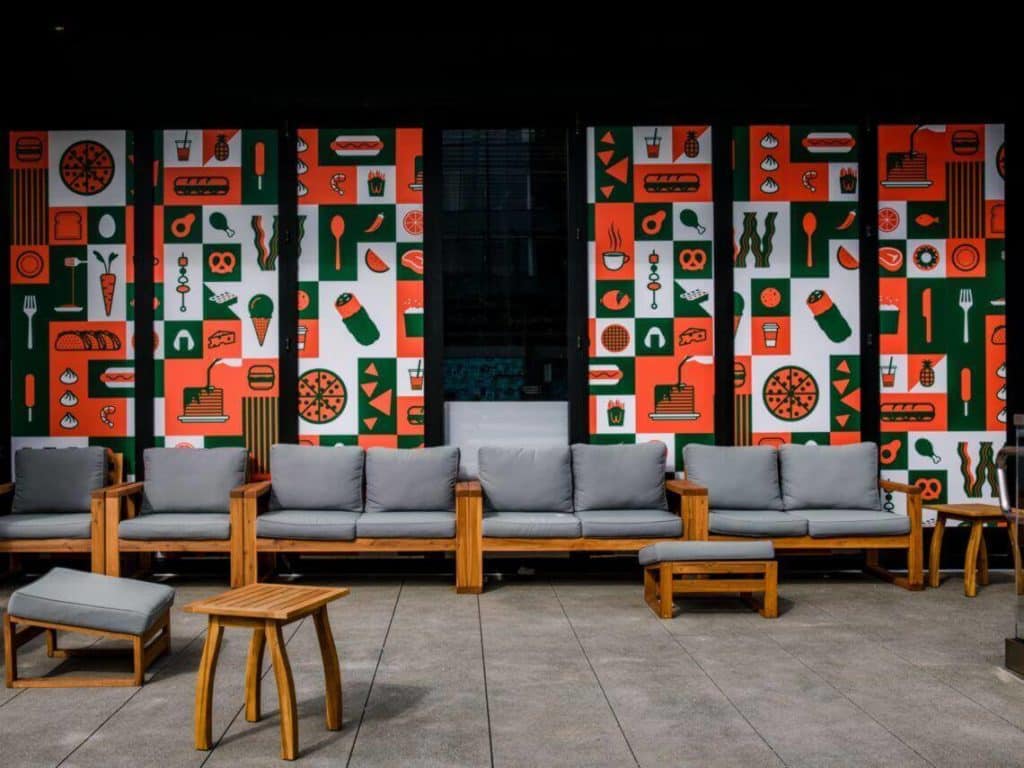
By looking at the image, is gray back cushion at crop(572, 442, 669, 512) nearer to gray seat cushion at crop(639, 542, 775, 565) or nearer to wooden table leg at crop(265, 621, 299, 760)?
gray seat cushion at crop(639, 542, 775, 565)

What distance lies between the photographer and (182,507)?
6.21 m

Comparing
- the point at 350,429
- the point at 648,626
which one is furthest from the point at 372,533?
the point at 648,626

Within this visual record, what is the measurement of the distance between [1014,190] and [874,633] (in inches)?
146

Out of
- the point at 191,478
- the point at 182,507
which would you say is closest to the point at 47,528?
the point at 182,507

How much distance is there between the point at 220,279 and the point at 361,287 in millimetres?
1026

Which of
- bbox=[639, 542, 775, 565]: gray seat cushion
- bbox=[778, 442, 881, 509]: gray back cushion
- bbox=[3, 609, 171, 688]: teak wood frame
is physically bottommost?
bbox=[3, 609, 171, 688]: teak wood frame

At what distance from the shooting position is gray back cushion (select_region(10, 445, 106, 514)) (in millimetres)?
6246

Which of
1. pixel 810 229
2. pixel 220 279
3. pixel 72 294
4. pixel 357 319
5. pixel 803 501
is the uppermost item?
pixel 810 229

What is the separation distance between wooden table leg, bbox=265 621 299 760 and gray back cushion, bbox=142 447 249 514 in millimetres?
3144

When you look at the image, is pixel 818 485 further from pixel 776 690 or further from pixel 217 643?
pixel 217 643

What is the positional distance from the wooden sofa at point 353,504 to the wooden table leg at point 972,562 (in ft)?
10.3

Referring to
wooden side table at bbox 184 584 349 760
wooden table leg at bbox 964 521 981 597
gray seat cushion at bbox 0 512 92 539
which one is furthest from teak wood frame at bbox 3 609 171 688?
wooden table leg at bbox 964 521 981 597

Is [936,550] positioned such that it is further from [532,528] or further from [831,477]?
[532,528]

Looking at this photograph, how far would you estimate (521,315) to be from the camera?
6.73 meters
